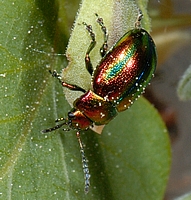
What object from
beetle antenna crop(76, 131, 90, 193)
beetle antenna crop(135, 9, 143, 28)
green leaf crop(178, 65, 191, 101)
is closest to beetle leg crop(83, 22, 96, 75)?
beetle antenna crop(135, 9, 143, 28)

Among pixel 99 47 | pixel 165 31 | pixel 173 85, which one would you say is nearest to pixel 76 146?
pixel 99 47

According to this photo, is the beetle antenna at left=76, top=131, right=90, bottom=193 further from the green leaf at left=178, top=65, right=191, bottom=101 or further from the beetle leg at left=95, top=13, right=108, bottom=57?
the green leaf at left=178, top=65, right=191, bottom=101

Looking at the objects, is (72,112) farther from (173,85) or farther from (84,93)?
(173,85)

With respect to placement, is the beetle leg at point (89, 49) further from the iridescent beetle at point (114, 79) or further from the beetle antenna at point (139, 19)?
the beetle antenna at point (139, 19)

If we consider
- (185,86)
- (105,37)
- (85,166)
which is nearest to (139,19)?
(105,37)

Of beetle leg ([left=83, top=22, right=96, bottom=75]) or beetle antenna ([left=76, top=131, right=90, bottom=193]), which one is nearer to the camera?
beetle leg ([left=83, top=22, right=96, bottom=75])

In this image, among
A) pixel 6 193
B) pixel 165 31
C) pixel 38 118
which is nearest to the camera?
pixel 6 193
